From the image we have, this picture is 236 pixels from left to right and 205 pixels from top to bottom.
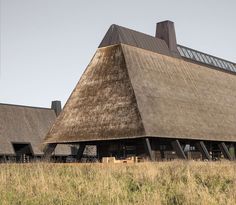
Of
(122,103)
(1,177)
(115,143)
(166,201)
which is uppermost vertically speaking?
(122,103)

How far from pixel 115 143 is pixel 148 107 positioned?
557 cm

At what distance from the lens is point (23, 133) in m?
48.8

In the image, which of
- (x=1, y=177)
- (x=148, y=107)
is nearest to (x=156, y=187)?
(x=1, y=177)

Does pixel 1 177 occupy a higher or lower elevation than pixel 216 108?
lower

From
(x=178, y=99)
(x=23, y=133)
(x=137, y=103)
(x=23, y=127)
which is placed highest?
(x=23, y=127)

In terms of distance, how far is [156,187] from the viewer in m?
11.6

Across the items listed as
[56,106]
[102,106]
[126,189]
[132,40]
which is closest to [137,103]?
[102,106]

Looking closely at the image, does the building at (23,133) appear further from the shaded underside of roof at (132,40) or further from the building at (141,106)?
the shaded underside of roof at (132,40)

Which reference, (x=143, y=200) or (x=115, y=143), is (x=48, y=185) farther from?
(x=115, y=143)

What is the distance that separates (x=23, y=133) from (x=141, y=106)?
75.4 ft

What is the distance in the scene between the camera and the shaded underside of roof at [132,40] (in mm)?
35469

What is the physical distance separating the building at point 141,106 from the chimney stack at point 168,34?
672 mm

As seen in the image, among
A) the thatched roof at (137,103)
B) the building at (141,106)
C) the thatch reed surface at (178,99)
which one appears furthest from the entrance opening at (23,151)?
the thatch reed surface at (178,99)

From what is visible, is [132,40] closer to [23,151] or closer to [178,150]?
[178,150]
